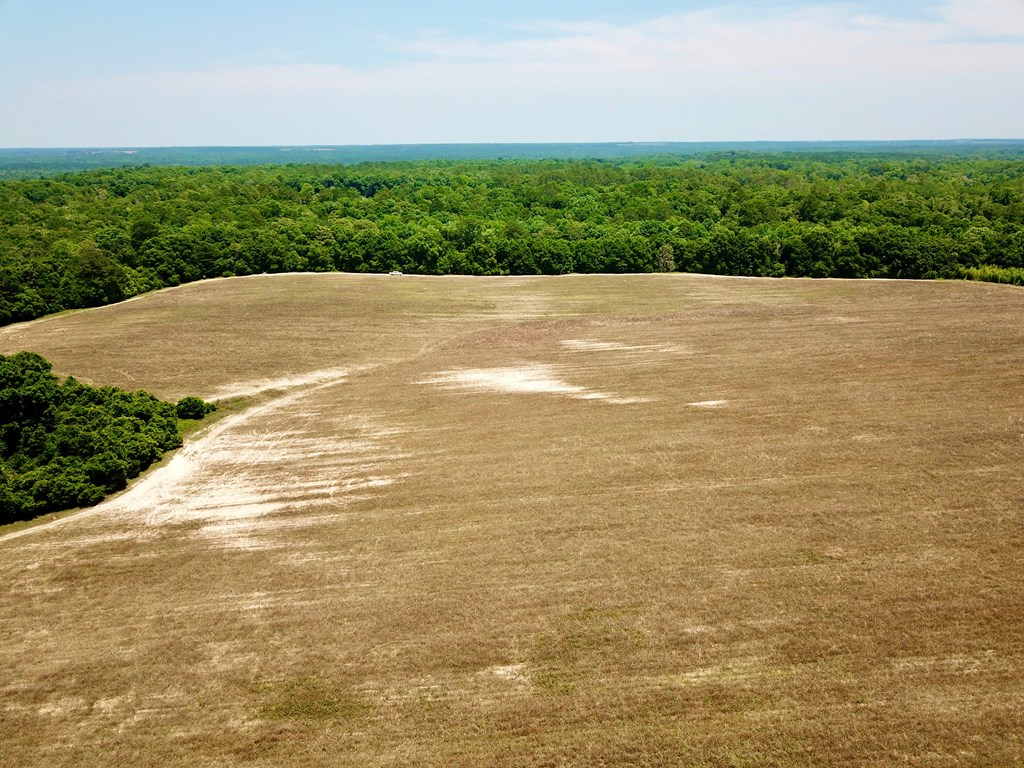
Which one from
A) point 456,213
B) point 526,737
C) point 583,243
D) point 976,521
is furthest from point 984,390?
point 456,213

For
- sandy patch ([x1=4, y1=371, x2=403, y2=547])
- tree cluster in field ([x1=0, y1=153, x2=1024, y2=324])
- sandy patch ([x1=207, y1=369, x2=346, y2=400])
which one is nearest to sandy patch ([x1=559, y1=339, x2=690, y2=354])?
sandy patch ([x1=207, y1=369, x2=346, y2=400])

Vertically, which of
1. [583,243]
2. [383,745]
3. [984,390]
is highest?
[583,243]

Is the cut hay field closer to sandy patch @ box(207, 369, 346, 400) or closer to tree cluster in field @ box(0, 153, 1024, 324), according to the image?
sandy patch @ box(207, 369, 346, 400)

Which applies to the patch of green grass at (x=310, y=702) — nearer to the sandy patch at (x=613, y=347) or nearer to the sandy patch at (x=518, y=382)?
the sandy patch at (x=518, y=382)

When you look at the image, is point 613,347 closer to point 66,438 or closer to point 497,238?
point 66,438

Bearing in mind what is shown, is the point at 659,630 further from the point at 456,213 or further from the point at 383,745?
the point at 456,213
